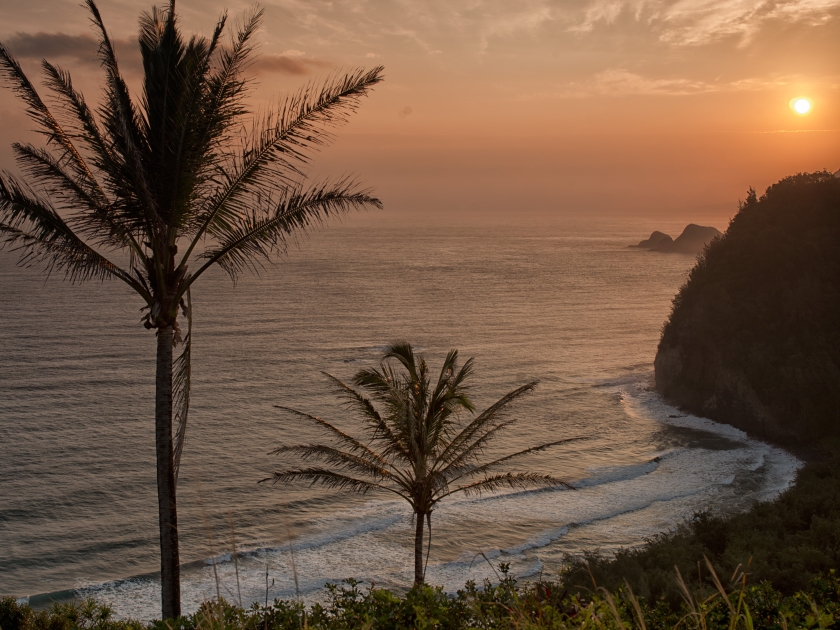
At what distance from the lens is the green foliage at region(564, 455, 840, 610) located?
647 inches

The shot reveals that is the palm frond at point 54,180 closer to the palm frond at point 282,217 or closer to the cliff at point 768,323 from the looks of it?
the palm frond at point 282,217

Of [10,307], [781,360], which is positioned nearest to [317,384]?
[781,360]

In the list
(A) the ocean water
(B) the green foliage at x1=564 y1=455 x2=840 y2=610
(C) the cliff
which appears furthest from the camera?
(C) the cliff

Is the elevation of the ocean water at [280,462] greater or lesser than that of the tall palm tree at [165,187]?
lesser

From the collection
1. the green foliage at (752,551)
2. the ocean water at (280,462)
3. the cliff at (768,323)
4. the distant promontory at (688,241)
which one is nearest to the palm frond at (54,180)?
the ocean water at (280,462)

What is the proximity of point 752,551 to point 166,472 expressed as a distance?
16104mm

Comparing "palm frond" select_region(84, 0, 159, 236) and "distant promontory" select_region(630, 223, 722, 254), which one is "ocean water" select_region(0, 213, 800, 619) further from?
"distant promontory" select_region(630, 223, 722, 254)

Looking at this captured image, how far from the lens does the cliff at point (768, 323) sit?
37.5m

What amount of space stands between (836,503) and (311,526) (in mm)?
18199

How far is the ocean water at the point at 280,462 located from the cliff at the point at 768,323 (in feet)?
7.04

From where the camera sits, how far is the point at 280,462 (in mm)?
32875

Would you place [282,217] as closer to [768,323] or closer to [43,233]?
[43,233]

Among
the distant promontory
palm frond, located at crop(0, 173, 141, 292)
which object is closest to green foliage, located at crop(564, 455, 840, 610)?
palm frond, located at crop(0, 173, 141, 292)

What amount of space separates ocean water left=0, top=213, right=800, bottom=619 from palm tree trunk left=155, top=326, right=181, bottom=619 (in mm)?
714
